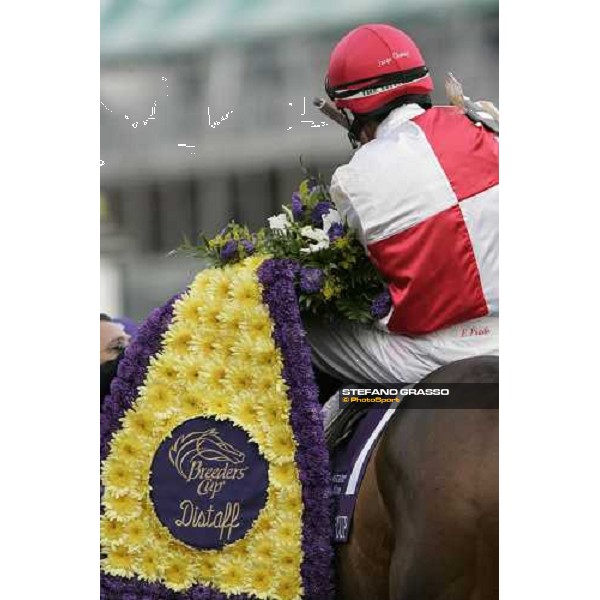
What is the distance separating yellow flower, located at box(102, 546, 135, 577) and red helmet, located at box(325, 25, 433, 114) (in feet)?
5.38

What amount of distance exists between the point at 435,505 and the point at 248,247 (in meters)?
1.19

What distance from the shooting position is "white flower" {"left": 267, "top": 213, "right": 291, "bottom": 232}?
3938 millimetres

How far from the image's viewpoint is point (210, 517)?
386cm

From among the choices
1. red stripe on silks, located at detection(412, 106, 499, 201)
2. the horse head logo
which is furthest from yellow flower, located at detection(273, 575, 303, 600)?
red stripe on silks, located at detection(412, 106, 499, 201)

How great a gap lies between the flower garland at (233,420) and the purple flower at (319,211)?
223 millimetres

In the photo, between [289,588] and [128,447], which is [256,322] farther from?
[289,588]

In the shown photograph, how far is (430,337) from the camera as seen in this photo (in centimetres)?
372

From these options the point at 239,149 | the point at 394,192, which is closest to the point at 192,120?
the point at 239,149

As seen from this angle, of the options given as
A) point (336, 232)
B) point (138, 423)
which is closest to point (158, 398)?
point (138, 423)
